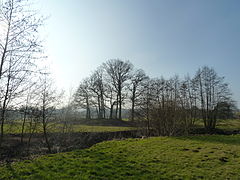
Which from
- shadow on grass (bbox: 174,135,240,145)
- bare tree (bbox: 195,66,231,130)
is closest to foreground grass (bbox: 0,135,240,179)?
shadow on grass (bbox: 174,135,240,145)

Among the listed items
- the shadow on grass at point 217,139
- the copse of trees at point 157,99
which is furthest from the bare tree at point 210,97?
the shadow on grass at point 217,139

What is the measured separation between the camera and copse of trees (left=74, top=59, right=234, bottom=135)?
1589 centimetres

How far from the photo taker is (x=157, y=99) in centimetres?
1652

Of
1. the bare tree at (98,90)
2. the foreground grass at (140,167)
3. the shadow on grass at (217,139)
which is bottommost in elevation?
the foreground grass at (140,167)


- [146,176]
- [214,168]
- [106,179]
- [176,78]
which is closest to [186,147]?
[214,168]

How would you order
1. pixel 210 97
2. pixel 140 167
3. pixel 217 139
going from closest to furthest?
pixel 140 167 < pixel 217 139 < pixel 210 97

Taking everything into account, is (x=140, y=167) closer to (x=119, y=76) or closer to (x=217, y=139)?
(x=217, y=139)

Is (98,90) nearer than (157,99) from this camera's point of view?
No

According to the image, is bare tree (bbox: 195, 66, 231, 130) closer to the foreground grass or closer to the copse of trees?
the copse of trees

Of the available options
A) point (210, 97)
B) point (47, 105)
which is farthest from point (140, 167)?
point (210, 97)

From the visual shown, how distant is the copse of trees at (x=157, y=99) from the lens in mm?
15891

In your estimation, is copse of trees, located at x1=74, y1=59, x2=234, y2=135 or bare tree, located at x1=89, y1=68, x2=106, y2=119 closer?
copse of trees, located at x1=74, y1=59, x2=234, y2=135

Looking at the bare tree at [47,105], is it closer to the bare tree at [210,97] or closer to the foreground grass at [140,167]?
the foreground grass at [140,167]

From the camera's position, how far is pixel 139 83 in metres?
35.7
